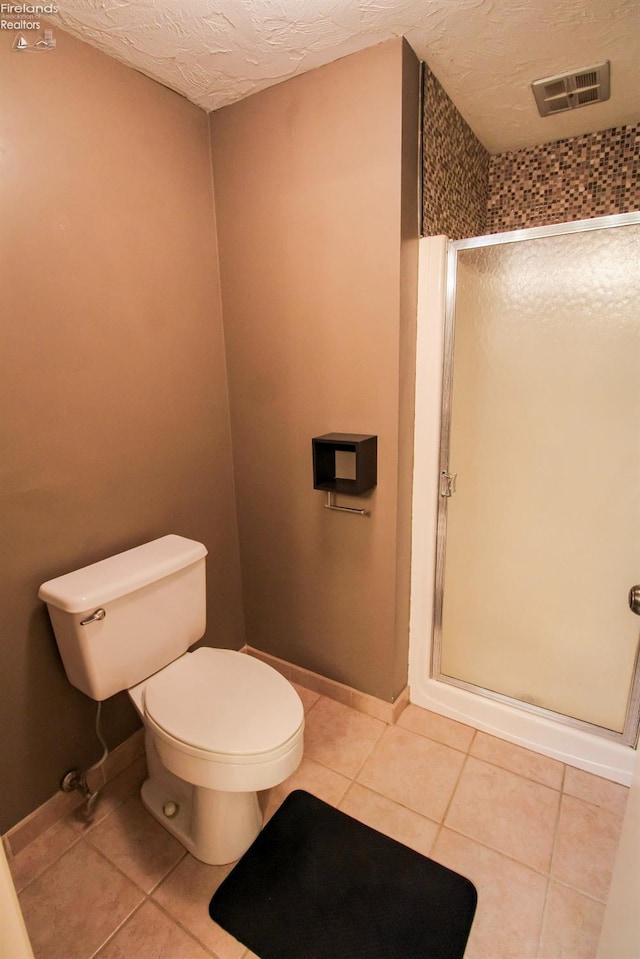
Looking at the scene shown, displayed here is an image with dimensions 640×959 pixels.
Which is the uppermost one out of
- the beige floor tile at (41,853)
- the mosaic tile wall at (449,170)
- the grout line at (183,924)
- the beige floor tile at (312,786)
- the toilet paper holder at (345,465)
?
the mosaic tile wall at (449,170)

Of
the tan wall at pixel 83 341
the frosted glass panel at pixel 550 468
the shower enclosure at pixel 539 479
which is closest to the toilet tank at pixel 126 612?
the tan wall at pixel 83 341

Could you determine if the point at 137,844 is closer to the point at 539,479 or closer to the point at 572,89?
the point at 539,479

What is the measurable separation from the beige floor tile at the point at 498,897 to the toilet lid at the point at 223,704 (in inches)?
25.2

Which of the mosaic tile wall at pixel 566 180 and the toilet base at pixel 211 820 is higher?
the mosaic tile wall at pixel 566 180

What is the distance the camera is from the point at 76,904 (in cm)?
121

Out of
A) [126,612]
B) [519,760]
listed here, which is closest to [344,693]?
[519,760]

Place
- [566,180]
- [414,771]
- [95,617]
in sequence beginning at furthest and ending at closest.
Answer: [566,180]
[414,771]
[95,617]

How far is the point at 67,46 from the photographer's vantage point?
1214 mm

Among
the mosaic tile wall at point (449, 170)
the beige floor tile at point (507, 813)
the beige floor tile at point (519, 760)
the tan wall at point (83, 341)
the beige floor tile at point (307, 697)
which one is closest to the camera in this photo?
the tan wall at point (83, 341)

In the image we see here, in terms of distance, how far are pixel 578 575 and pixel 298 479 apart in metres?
1.04

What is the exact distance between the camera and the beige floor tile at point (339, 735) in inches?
64.4

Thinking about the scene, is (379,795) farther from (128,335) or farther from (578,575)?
(128,335)

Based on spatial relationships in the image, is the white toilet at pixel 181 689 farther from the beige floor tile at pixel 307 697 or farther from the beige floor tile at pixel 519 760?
the beige floor tile at pixel 519 760

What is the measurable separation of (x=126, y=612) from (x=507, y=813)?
1.34 meters
